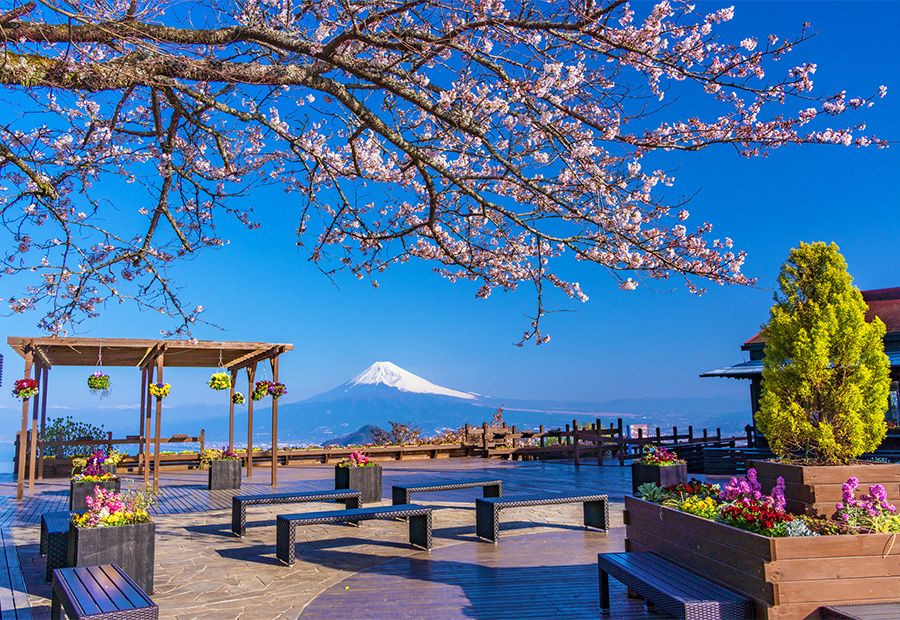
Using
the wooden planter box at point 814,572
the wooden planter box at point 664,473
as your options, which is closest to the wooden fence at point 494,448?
the wooden planter box at point 664,473

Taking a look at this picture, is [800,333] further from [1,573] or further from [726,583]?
[1,573]

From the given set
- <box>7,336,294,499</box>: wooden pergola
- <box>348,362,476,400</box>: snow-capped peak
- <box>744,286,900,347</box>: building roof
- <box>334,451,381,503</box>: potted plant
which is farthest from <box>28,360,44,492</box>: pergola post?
<box>348,362,476,400</box>: snow-capped peak

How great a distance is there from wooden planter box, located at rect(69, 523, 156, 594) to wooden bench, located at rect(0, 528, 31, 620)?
1.70 ft

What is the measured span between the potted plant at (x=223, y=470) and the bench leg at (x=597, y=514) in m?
8.49

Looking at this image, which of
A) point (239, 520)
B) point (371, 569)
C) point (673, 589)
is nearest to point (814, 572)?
point (673, 589)

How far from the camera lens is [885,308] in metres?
20.6

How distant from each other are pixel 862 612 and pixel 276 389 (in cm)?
1291

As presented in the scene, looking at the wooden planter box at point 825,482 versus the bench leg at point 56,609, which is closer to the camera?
the bench leg at point 56,609

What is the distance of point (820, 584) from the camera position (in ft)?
13.7

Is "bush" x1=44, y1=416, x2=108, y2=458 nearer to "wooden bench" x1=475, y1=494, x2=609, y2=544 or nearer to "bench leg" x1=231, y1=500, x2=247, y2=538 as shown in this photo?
"bench leg" x1=231, y1=500, x2=247, y2=538

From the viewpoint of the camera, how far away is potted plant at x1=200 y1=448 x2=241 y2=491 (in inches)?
584

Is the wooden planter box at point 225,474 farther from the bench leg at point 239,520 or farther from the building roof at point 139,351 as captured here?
the bench leg at point 239,520

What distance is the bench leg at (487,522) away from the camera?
8.71 m

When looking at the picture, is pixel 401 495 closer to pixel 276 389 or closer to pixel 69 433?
pixel 276 389
